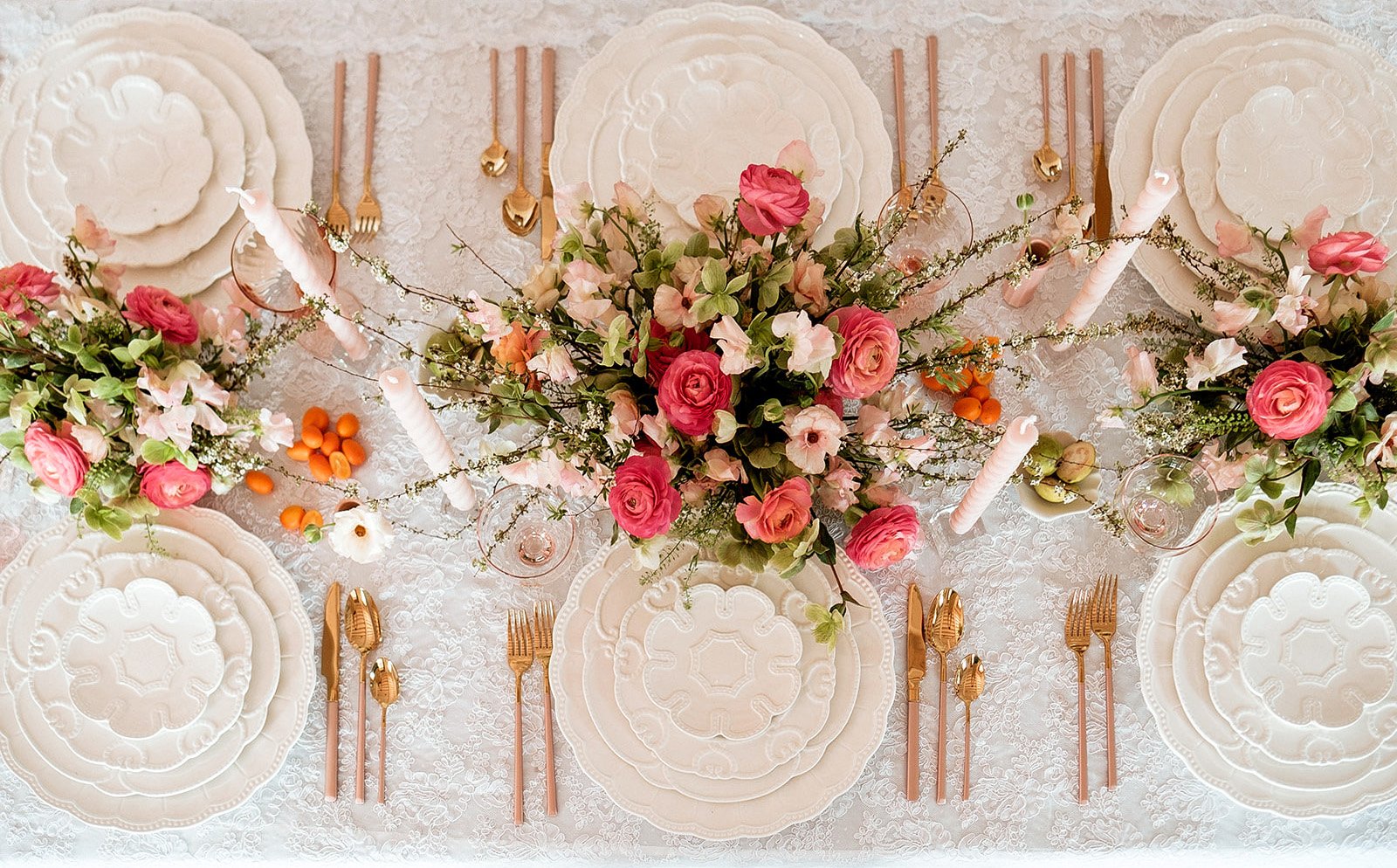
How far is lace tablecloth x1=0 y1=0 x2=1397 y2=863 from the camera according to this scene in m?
1.67

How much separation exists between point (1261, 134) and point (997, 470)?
0.94 m

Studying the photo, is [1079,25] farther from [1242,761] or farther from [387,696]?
[387,696]

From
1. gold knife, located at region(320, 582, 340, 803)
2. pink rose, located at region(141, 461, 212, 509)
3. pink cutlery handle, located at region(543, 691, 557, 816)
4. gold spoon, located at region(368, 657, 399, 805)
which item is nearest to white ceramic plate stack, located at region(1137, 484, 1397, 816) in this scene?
Result: pink cutlery handle, located at region(543, 691, 557, 816)

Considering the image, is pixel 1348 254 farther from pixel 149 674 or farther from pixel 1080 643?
pixel 149 674

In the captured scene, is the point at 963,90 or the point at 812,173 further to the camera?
the point at 963,90

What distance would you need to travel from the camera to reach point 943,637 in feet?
5.53

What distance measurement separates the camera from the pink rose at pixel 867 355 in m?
1.20

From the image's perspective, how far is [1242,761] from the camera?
5.38ft

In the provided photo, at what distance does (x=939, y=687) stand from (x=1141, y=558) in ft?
1.49

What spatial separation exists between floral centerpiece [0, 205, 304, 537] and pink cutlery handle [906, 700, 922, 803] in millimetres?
1207

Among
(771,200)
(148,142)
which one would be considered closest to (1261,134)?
(771,200)

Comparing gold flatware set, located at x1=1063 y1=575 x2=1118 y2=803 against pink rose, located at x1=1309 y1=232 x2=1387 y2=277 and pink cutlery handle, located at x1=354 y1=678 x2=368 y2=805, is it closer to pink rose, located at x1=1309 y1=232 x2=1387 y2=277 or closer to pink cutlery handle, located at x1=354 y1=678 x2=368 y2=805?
pink rose, located at x1=1309 y1=232 x2=1387 y2=277

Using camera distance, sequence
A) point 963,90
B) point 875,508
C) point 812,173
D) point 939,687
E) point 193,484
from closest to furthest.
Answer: point 812,173, point 875,508, point 193,484, point 939,687, point 963,90

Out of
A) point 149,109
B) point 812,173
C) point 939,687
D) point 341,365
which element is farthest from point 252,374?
point 939,687
